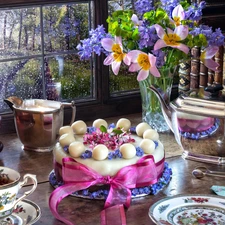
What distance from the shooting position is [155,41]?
1.82 meters

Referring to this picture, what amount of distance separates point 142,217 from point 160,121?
1.90 ft

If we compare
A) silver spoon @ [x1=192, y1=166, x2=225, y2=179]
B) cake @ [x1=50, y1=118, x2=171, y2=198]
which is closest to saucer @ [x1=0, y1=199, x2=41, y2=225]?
cake @ [x1=50, y1=118, x2=171, y2=198]

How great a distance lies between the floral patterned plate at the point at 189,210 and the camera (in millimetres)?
1391

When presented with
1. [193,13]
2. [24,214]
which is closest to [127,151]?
[24,214]

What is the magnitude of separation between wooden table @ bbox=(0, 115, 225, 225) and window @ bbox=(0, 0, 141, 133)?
203 millimetres

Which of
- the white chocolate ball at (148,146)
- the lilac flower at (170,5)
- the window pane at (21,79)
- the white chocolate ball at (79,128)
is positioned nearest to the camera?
the white chocolate ball at (148,146)

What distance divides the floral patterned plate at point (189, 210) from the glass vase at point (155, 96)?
1.57 ft

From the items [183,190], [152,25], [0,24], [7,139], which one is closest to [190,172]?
[183,190]

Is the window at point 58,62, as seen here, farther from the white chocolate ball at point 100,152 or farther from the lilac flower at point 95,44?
the white chocolate ball at point 100,152

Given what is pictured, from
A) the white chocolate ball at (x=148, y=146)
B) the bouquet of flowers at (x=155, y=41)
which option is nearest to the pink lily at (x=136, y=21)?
the bouquet of flowers at (x=155, y=41)

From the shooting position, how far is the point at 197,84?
2143 millimetres

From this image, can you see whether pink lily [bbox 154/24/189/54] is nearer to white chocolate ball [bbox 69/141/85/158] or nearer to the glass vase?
the glass vase

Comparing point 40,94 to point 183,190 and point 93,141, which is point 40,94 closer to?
point 93,141

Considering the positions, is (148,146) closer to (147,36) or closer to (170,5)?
(147,36)
